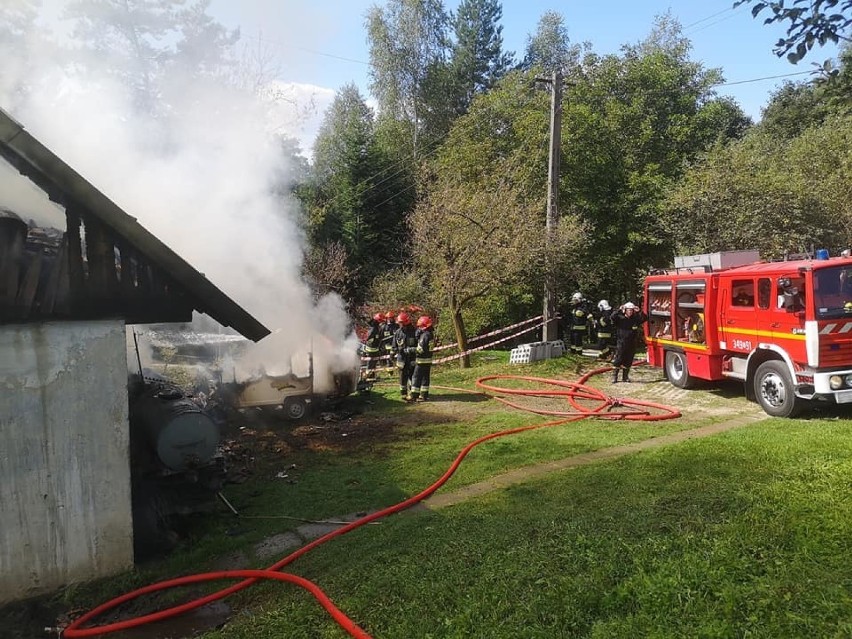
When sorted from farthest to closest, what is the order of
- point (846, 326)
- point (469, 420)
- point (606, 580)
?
point (469, 420)
point (846, 326)
point (606, 580)

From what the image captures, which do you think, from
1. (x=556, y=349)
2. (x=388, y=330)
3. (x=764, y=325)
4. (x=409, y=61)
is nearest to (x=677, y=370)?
(x=764, y=325)

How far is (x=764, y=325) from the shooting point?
8.95 meters

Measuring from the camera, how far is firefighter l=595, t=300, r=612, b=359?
15.0m

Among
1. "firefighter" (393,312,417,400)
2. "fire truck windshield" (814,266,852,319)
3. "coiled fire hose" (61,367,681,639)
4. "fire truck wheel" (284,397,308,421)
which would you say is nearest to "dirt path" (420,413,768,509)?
"coiled fire hose" (61,367,681,639)

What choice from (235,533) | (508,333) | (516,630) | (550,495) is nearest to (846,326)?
(550,495)

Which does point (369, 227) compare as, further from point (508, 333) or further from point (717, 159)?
point (717, 159)

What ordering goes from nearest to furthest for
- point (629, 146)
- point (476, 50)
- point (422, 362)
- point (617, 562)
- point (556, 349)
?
point (617, 562)
point (422, 362)
point (556, 349)
point (629, 146)
point (476, 50)

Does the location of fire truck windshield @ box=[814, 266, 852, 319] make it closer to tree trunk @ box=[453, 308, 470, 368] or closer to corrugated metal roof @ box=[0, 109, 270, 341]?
corrugated metal roof @ box=[0, 109, 270, 341]

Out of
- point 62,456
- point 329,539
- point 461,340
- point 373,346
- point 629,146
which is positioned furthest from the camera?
point 629,146

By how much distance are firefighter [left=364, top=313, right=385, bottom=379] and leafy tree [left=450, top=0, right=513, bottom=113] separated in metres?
27.1

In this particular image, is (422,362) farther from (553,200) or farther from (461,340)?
(553,200)

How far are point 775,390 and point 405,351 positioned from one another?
668cm

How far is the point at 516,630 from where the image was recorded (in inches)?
135

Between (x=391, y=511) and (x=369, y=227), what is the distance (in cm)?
2166
